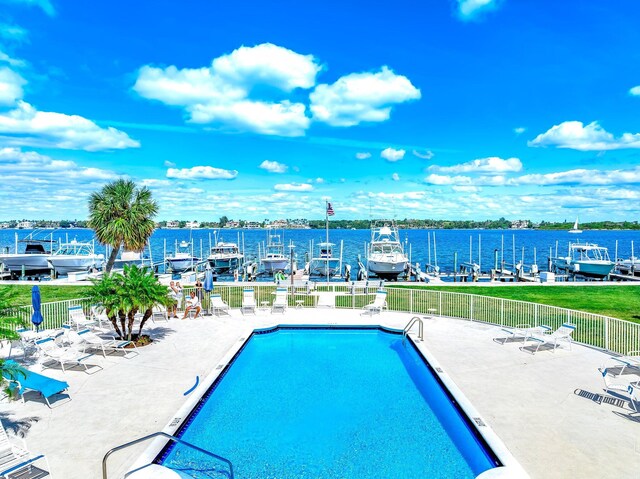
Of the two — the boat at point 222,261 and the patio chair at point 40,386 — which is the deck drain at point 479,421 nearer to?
the patio chair at point 40,386

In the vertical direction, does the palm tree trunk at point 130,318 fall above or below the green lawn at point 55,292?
above

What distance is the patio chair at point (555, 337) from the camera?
1195cm

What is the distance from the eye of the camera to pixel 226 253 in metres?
56.1

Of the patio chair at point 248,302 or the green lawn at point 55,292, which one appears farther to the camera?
the green lawn at point 55,292

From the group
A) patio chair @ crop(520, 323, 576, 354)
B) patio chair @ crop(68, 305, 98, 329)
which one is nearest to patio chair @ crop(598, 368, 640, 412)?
patio chair @ crop(520, 323, 576, 354)

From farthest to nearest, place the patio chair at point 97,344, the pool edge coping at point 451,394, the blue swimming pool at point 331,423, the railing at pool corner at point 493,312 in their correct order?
the railing at pool corner at point 493,312
the patio chair at point 97,344
the blue swimming pool at point 331,423
the pool edge coping at point 451,394

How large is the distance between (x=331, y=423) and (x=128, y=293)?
699cm

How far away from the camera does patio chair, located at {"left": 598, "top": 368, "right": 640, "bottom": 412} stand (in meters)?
8.39

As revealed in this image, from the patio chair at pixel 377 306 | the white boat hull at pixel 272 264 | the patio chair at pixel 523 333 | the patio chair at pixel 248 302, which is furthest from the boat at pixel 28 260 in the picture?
the patio chair at pixel 523 333

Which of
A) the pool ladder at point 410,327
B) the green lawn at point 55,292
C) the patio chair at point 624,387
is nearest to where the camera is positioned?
the patio chair at point 624,387

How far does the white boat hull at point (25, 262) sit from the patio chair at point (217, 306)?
3510 centimetres

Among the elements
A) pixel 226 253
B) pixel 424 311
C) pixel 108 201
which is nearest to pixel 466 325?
pixel 424 311

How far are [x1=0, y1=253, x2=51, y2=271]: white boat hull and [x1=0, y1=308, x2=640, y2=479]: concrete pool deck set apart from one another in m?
37.4

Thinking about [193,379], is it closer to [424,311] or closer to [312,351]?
[312,351]
